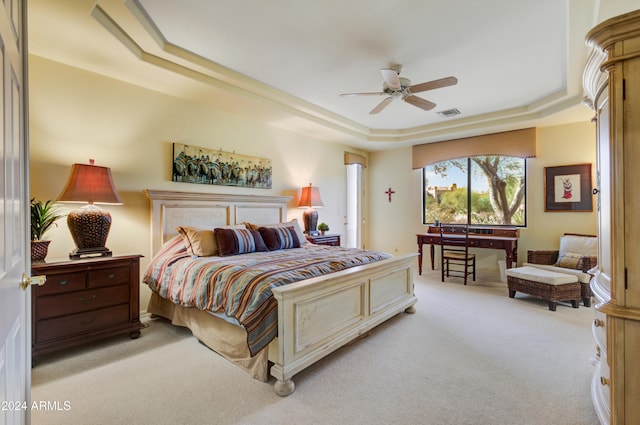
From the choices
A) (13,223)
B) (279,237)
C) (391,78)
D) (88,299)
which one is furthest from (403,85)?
(88,299)

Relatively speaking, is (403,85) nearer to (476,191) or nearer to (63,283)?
(476,191)

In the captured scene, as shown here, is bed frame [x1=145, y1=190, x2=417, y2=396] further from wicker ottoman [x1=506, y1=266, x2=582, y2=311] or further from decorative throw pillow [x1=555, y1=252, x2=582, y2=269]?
decorative throw pillow [x1=555, y1=252, x2=582, y2=269]

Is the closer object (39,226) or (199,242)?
(39,226)

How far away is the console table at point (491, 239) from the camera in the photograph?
176 inches

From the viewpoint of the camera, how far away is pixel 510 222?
16.7 ft

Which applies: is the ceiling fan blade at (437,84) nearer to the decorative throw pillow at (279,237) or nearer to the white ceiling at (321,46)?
the white ceiling at (321,46)

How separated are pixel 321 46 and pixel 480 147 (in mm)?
3724

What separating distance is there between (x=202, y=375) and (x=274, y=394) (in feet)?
1.97

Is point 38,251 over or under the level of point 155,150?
under

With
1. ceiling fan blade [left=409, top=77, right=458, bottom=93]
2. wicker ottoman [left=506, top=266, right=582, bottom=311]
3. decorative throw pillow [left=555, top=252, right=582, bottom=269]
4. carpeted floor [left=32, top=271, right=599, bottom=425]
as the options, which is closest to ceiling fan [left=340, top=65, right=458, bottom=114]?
ceiling fan blade [left=409, top=77, right=458, bottom=93]

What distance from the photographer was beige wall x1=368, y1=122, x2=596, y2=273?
14.5ft

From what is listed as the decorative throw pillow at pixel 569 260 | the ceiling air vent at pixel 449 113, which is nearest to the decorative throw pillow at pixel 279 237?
the ceiling air vent at pixel 449 113

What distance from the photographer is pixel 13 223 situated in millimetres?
987

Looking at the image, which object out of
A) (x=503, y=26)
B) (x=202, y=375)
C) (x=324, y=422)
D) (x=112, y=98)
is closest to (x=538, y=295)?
(x=503, y=26)
